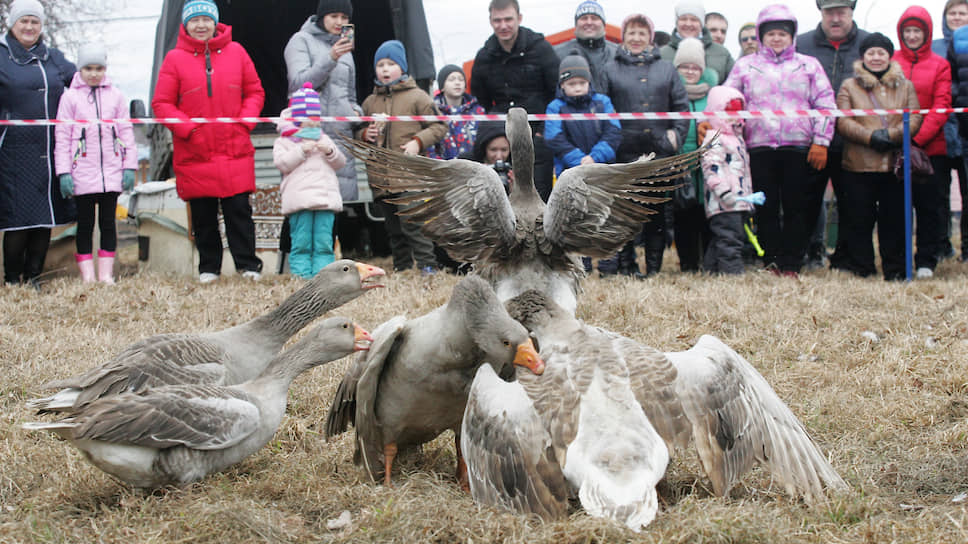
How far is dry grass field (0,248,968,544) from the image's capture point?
11.0 feet

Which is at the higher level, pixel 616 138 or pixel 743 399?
pixel 616 138

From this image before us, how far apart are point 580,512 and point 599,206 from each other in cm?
248

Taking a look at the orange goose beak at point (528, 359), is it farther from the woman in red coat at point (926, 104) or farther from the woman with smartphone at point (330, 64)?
the woman in red coat at point (926, 104)

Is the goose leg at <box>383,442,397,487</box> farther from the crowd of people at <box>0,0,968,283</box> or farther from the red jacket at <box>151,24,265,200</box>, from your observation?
the red jacket at <box>151,24,265,200</box>

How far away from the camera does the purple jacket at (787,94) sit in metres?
8.73

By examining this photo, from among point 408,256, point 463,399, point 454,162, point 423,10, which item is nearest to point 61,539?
point 463,399

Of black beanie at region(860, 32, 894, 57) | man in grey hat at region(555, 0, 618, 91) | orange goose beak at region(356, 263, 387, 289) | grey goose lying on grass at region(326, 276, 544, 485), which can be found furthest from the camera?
man in grey hat at region(555, 0, 618, 91)

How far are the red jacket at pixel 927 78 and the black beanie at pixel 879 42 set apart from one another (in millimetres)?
327

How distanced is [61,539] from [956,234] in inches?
555

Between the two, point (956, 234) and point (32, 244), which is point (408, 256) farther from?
point (956, 234)

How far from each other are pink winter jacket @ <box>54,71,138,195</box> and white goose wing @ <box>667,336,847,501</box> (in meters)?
6.76

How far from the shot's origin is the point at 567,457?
3.35 metres

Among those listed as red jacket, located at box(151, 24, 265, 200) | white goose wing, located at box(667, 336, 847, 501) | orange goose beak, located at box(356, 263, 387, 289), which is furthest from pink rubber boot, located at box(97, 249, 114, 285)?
white goose wing, located at box(667, 336, 847, 501)

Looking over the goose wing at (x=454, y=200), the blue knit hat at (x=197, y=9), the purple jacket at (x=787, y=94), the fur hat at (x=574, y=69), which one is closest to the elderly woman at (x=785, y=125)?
the purple jacket at (x=787, y=94)
